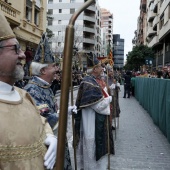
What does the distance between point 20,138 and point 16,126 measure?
0.25ft


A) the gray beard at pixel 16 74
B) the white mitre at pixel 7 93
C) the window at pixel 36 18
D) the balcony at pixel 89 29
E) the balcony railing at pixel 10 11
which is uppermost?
the balcony at pixel 89 29

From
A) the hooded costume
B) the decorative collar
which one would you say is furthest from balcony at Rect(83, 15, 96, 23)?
the decorative collar

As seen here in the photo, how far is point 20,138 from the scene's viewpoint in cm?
183

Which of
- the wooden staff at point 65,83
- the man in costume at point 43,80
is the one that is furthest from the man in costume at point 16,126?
the man in costume at point 43,80

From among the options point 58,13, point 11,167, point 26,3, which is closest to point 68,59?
point 11,167

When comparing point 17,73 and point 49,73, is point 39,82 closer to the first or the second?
point 49,73

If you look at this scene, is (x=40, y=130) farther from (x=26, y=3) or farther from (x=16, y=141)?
(x=26, y=3)

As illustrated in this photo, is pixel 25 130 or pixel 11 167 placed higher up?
pixel 25 130

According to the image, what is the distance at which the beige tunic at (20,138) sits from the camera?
176 centimetres

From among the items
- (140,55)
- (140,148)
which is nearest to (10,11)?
(140,148)

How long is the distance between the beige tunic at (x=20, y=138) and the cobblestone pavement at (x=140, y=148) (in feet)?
12.8

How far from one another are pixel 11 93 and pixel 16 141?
343 mm

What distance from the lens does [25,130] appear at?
1.87 meters

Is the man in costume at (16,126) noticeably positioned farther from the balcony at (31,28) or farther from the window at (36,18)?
the window at (36,18)
